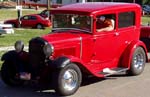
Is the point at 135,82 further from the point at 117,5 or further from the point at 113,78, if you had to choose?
the point at 117,5

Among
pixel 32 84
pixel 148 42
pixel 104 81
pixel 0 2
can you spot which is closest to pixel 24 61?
pixel 32 84

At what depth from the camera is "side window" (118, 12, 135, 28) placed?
36.3ft

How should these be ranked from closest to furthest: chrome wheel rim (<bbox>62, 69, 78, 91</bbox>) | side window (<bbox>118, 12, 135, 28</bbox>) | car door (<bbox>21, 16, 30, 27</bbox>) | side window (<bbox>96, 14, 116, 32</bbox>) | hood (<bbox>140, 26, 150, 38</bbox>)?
chrome wheel rim (<bbox>62, 69, 78, 91</bbox>)
side window (<bbox>96, 14, 116, 32</bbox>)
side window (<bbox>118, 12, 135, 28</bbox>)
hood (<bbox>140, 26, 150, 38</bbox>)
car door (<bbox>21, 16, 30, 27</bbox>)

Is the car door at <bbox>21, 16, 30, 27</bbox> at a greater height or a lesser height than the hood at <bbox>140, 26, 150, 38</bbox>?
lesser

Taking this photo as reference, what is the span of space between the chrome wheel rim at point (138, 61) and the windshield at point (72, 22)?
6.51ft

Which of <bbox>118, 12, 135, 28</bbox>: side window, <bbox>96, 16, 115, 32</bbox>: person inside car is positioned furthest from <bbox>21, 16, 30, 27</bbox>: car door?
<bbox>96, 16, 115, 32</bbox>: person inside car

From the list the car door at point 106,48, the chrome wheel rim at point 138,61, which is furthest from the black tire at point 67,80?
the chrome wheel rim at point 138,61

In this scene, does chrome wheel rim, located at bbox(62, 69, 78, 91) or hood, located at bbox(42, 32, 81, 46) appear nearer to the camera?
chrome wheel rim, located at bbox(62, 69, 78, 91)

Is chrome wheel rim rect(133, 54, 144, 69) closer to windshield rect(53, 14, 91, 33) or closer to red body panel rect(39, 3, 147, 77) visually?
red body panel rect(39, 3, 147, 77)

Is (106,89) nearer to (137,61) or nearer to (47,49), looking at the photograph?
(47,49)

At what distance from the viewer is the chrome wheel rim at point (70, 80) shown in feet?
29.8

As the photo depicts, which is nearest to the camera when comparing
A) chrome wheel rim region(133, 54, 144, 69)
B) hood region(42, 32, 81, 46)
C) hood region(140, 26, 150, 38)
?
hood region(42, 32, 81, 46)

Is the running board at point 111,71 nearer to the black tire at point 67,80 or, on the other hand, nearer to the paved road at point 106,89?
the paved road at point 106,89

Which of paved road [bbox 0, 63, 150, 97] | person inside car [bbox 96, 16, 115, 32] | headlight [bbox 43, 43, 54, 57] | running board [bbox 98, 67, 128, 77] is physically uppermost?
person inside car [bbox 96, 16, 115, 32]
